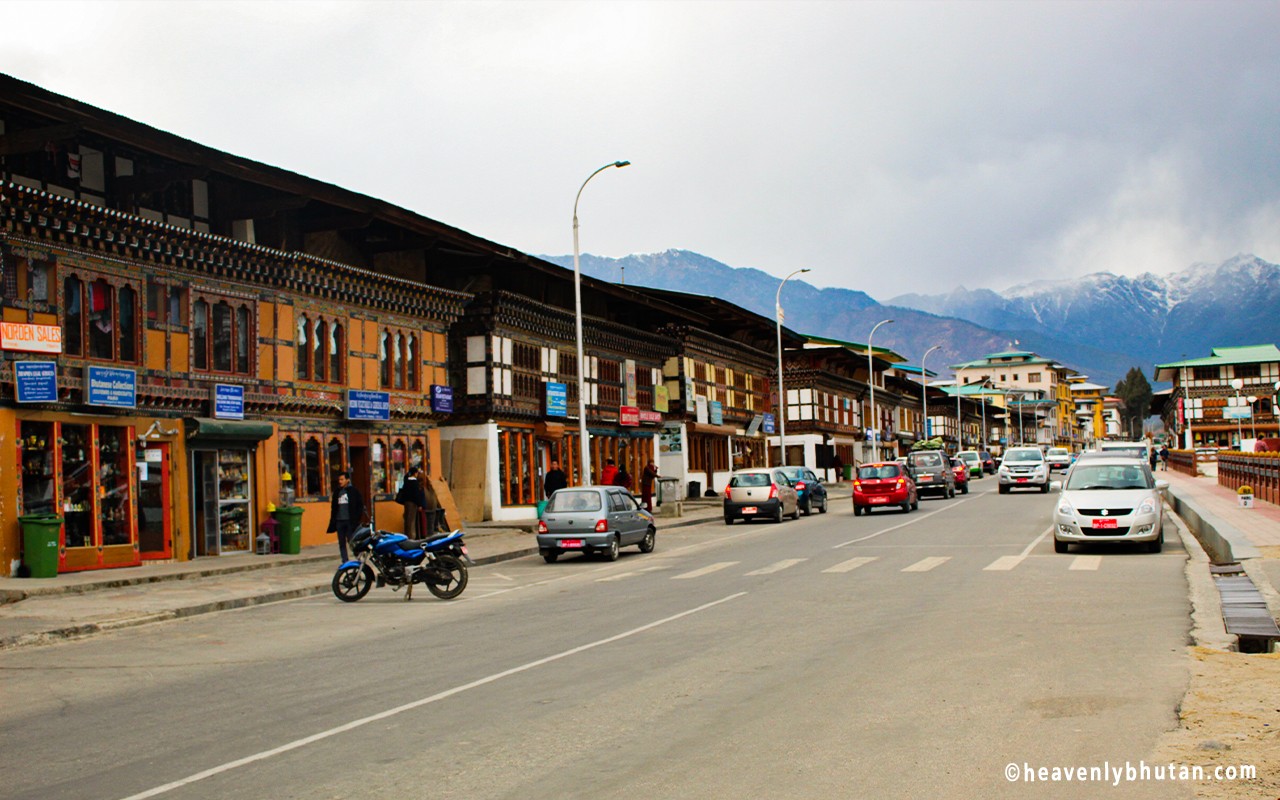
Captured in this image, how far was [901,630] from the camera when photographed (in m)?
13.3

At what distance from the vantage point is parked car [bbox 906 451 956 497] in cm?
4966

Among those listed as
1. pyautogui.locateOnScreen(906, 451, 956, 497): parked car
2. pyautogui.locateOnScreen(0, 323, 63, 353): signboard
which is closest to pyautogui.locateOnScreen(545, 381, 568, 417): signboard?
pyautogui.locateOnScreen(906, 451, 956, 497): parked car

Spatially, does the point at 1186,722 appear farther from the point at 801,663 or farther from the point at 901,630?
the point at 901,630

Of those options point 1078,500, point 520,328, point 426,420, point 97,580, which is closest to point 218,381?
point 97,580

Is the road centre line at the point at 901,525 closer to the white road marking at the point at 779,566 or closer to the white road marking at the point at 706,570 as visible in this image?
the white road marking at the point at 779,566

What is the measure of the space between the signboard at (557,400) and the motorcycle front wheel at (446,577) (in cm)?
2296

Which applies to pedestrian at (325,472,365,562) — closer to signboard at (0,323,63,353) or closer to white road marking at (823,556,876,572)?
signboard at (0,323,63,353)

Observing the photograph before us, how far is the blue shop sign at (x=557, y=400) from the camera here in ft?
139

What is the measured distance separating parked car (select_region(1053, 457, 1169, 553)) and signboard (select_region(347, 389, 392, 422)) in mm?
18046

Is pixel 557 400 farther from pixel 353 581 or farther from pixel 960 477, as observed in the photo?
pixel 353 581

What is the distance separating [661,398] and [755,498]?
17.8 meters

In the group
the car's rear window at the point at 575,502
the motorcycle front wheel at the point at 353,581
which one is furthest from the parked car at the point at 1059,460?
the motorcycle front wheel at the point at 353,581

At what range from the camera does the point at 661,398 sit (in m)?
55.7

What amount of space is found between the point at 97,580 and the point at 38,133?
326 inches
